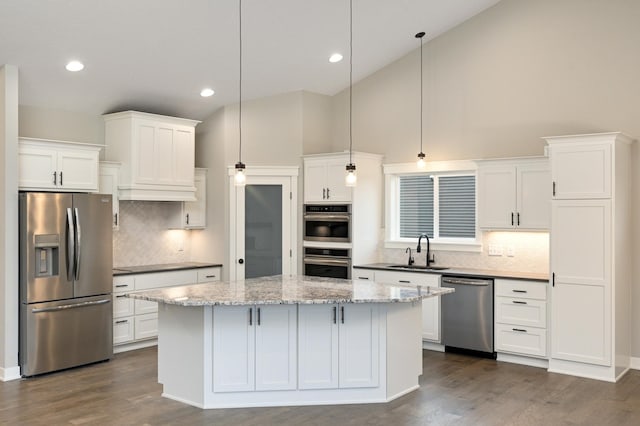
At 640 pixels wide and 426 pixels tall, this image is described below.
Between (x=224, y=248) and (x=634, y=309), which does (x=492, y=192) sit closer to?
(x=634, y=309)

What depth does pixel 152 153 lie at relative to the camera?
7.22 metres

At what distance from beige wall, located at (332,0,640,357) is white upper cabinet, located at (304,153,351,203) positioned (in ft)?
2.22

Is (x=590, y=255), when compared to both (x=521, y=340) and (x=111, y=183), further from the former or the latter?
(x=111, y=183)

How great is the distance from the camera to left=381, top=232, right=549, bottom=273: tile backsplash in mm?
6723

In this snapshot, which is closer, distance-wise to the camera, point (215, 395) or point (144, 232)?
point (215, 395)

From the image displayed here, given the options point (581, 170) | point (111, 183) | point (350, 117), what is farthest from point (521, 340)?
point (111, 183)

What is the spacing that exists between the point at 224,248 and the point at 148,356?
1811 mm

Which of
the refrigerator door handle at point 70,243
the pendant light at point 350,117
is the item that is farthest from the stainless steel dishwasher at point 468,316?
the refrigerator door handle at point 70,243

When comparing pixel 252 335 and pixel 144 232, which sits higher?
pixel 144 232

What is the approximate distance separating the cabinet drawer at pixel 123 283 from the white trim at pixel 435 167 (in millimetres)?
3437

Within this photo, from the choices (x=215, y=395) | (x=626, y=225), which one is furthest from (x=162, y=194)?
(x=626, y=225)

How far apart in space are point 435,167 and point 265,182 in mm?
2203

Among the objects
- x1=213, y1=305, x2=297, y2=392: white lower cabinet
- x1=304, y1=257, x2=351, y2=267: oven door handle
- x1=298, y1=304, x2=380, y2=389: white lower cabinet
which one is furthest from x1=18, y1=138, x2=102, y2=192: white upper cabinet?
x1=298, y1=304, x2=380, y2=389: white lower cabinet

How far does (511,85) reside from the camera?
6895 millimetres
